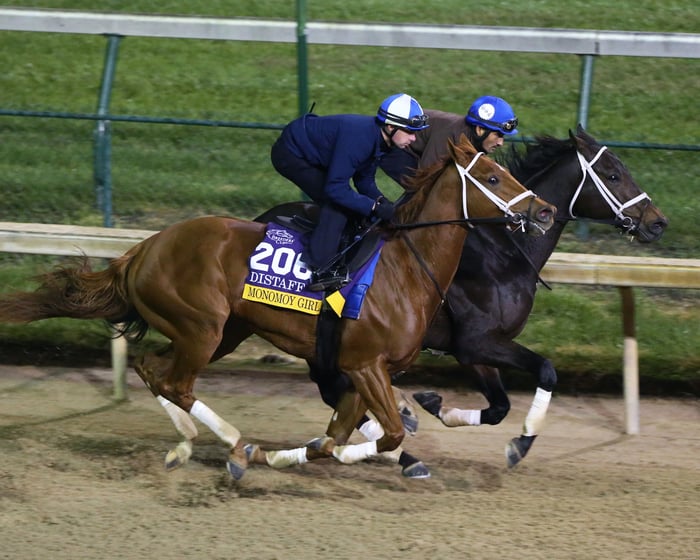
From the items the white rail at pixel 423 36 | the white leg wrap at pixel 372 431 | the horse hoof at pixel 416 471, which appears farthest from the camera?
the white rail at pixel 423 36

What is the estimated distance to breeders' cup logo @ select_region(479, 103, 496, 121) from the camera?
228 inches

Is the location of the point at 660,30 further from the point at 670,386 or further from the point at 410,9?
the point at 670,386

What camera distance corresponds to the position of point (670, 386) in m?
7.00

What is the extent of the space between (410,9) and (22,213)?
5.60 metres

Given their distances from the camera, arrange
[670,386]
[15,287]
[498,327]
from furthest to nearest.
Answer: [15,287]
[670,386]
[498,327]

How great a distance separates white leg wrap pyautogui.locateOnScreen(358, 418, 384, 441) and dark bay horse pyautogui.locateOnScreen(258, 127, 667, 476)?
39 millimetres

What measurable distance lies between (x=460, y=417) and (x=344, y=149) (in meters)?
1.55

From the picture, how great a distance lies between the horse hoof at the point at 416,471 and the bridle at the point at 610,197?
1.57 m

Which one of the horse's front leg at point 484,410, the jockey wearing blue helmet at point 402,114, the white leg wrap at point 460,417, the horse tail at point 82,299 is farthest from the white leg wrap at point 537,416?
the horse tail at point 82,299

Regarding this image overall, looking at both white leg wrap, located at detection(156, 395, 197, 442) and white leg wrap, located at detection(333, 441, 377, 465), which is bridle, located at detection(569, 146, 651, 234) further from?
white leg wrap, located at detection(156, 395, 197, 442)

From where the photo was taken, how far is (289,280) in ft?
17.3

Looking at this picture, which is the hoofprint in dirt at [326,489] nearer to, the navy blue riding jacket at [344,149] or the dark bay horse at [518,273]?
the dark bay horse at [518,273]

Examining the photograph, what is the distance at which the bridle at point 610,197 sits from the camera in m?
5.75

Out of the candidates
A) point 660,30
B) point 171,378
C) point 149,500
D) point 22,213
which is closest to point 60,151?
point 22,213
